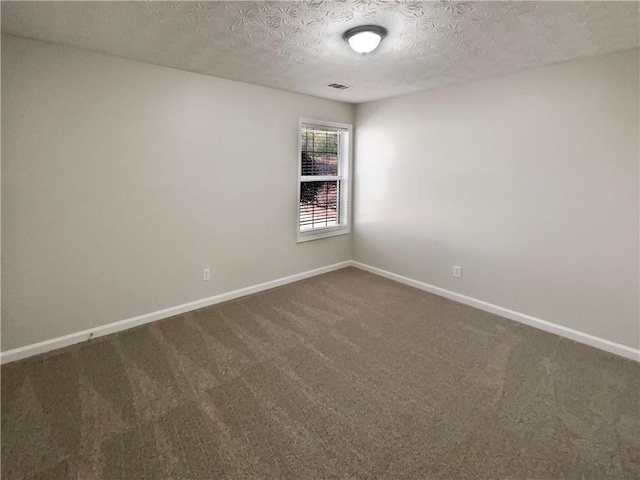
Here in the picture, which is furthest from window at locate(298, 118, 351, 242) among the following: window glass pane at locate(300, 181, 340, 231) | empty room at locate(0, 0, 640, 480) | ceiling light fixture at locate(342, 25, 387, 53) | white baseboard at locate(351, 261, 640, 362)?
ceiling light fixture at locate(342, 25, 387, 53)

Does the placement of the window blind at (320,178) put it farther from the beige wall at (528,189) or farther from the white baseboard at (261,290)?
the white baseboard at (261,290)

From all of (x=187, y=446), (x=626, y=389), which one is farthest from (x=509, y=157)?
(x=187, y=446)

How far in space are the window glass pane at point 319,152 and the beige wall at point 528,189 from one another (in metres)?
0.64

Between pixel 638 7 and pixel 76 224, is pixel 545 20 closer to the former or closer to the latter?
pixel 638 7

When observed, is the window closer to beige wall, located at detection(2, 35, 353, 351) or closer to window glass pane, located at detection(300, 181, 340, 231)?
window glass pane, located at detection(300, 181, 340, 231)

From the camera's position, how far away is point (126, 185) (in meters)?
2.83

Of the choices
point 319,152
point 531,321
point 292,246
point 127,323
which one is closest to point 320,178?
point 319,152

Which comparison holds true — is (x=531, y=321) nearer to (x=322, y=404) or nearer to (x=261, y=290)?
(x=322, y=404)

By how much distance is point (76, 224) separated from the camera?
263cm

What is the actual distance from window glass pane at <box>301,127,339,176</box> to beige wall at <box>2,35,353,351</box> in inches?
11.2

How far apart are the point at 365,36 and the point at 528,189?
80.6 inches

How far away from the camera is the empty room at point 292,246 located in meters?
1.79

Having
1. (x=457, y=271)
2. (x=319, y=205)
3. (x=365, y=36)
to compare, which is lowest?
(x=457, y=271)

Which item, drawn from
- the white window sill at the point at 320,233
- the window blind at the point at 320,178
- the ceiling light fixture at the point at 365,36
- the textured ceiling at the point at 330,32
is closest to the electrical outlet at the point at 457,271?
the white window sill at the point at 320,233
